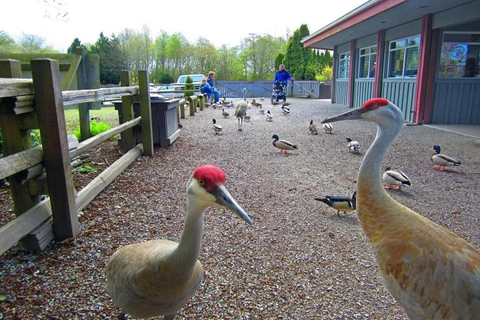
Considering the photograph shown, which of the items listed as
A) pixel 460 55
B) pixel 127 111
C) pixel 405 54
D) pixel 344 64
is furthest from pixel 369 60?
pixel 127 111

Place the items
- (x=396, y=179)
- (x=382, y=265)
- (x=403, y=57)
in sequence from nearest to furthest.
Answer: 1. (x=382, y=265)
2. (x=396, y=179)
3. (x=403, y=57)

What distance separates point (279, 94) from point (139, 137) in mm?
15449

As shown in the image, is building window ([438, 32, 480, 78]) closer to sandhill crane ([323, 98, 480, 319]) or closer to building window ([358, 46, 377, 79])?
building window ([358, 46, 377, 79])

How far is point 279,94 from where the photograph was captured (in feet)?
71.3

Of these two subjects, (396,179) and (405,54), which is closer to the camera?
(396,179)

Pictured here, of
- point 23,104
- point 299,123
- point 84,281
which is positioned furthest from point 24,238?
point 299,123

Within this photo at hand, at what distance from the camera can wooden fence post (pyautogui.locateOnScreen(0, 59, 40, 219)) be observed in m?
3.19

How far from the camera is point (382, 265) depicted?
91.3 inches

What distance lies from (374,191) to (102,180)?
378cm

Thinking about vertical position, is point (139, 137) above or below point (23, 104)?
A: below

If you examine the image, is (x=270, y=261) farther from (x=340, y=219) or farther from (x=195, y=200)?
(x=195, y=200)

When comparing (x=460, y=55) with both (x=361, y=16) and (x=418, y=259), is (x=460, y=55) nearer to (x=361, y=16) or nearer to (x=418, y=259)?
(x=361, y=16)

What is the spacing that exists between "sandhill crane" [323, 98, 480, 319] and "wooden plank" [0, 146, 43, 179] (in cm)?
289

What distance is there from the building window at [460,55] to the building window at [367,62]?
454 cm
